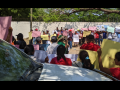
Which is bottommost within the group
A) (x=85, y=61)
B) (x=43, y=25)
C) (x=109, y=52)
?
(x=85, y=61)

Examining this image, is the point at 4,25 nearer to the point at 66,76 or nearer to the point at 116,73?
the point at 66,76

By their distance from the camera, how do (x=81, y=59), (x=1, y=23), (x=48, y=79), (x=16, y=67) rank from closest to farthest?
(x=48, y=79) < (x=16, y=67) < (x=81, y=59) < (x=1, y=23)

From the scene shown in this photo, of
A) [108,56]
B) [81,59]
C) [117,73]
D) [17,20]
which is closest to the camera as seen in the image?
[117,73]

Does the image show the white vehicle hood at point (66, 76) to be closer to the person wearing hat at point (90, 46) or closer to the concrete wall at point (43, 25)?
the person wearing hat at point (90, 46)

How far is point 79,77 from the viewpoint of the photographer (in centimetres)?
229

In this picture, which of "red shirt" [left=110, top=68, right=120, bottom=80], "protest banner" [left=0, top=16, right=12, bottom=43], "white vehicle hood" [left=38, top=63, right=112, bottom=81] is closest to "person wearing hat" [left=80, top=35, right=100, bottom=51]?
"red shirt" [left=110, top=68, right=120, bottom=80]

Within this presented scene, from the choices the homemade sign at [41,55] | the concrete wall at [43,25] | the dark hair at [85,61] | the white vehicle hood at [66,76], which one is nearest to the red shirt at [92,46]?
the dark hair at [85,61]

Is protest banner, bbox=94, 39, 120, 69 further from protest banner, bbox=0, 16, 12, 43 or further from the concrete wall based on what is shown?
the concrete wall

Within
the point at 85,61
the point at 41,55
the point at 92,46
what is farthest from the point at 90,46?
the point at 41,55

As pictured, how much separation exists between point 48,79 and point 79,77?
0.48m

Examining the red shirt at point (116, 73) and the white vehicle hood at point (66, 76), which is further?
the red shirt at point (116, 73)

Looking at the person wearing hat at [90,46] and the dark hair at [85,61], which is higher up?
the person wearing hat at [90,46]

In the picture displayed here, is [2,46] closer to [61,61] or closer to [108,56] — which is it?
[61,61]

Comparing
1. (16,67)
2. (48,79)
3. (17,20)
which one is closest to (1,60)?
(16,67)
